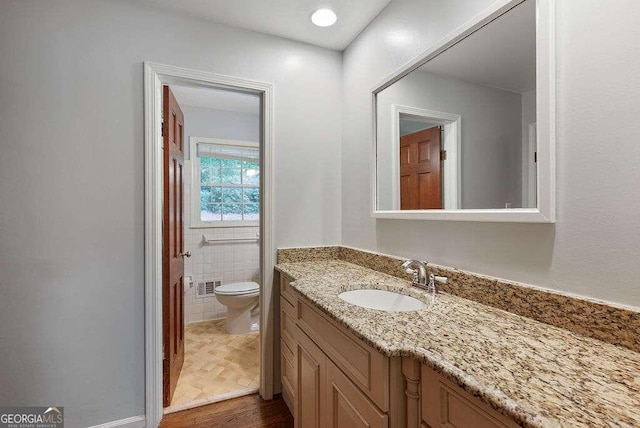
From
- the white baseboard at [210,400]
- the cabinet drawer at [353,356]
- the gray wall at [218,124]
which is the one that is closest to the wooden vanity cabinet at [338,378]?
the cabinet drawer at [353,356]

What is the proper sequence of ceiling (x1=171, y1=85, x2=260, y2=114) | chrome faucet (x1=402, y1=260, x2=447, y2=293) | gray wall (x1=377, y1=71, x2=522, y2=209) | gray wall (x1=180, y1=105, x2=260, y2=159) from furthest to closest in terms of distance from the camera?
gray wall (x1=180, y1=105, x2=260, y2=159) → ceiling (x1=171, y1=85, x2=260, y2=114) → chrome faucet (x1=402, y1=260, x2=447, y2=293) → gray wall (x1=377, y1=71, x2=522, y2=209)

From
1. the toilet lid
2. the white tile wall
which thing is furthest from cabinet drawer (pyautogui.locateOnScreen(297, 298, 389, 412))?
the white tile wall

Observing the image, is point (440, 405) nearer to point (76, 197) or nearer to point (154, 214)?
point (154, 214)

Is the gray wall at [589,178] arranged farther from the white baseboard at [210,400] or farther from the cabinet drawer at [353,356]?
the white baseboard at [210,400]

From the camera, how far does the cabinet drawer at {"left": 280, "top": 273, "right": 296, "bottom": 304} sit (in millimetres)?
1569

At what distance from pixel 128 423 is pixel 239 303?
3.98ft

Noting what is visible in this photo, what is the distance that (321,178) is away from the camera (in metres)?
2.05

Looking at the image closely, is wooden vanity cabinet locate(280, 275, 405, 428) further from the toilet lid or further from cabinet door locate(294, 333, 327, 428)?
the toilet lid

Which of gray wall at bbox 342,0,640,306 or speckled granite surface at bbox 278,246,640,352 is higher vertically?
gray wall at bbox 342,0,640,306

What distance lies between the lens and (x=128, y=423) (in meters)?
1.56

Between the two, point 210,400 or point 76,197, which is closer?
point 76,197

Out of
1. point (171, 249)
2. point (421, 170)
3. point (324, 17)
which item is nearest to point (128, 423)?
point (171, 249)

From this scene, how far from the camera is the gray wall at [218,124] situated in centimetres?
321

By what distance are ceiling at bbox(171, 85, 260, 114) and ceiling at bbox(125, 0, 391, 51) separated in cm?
102
